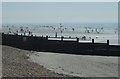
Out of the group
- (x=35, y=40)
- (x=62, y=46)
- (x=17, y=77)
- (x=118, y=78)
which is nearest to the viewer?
(x=17, y=77)

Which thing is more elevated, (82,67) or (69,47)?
(69,47)

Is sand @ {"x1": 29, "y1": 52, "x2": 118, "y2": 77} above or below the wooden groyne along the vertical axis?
below

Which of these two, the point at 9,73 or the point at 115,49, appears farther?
the point at 115,49

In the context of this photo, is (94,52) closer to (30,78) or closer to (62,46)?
(62,46)

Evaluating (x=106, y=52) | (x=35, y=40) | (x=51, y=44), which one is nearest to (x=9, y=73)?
(x=106, y=52)

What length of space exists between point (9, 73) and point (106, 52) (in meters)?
17.6

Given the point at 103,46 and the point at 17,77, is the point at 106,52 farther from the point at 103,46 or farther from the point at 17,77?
the point at 17,77

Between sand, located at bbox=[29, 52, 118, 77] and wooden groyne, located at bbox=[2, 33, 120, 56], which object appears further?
wooden groyne, located at bbox=[2, 33, 120, 56]

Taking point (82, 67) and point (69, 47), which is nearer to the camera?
point (82, 67)

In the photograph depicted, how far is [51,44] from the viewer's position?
112 ft

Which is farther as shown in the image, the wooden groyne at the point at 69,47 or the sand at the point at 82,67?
the wooden groyne at the point at 69,47

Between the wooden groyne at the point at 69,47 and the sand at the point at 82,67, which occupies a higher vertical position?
the wooden groyne at the point at 69,47

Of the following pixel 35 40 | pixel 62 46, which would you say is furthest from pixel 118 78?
pixel 35 40

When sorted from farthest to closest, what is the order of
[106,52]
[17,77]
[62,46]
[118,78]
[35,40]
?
[35,40], [62,46], [106,52], [118,78], [17,77]
